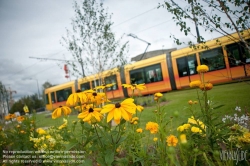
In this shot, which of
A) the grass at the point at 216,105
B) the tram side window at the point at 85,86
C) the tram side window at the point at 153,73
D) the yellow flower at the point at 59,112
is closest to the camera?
the yellow flower at the point at 59,112

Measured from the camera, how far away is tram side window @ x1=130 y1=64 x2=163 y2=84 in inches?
499

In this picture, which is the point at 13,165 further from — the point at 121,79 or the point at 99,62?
the point at 121,79

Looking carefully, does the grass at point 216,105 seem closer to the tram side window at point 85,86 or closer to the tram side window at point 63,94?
the tram side window at point 85,86

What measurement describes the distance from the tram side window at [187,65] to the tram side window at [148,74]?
1.57 m

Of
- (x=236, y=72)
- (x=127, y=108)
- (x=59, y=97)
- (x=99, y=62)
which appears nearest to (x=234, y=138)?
(x=127, y=108)

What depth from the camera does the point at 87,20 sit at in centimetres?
849

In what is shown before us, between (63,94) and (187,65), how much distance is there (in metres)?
15.0

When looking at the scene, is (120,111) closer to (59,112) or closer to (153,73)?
(59,112)

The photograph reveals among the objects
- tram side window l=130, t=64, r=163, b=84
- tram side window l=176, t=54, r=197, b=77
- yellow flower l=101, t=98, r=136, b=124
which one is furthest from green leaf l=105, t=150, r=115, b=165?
tram side window l=130, t=64, r=163, b=84

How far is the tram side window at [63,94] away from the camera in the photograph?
1883 centimetres

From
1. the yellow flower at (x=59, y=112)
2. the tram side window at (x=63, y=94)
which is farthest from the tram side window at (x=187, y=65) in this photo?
the tram side window at (x=63, y=94)

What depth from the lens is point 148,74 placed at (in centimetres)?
1305

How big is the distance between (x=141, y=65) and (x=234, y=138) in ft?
40.5

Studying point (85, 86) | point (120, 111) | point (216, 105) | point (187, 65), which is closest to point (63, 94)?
point (85, 86)
